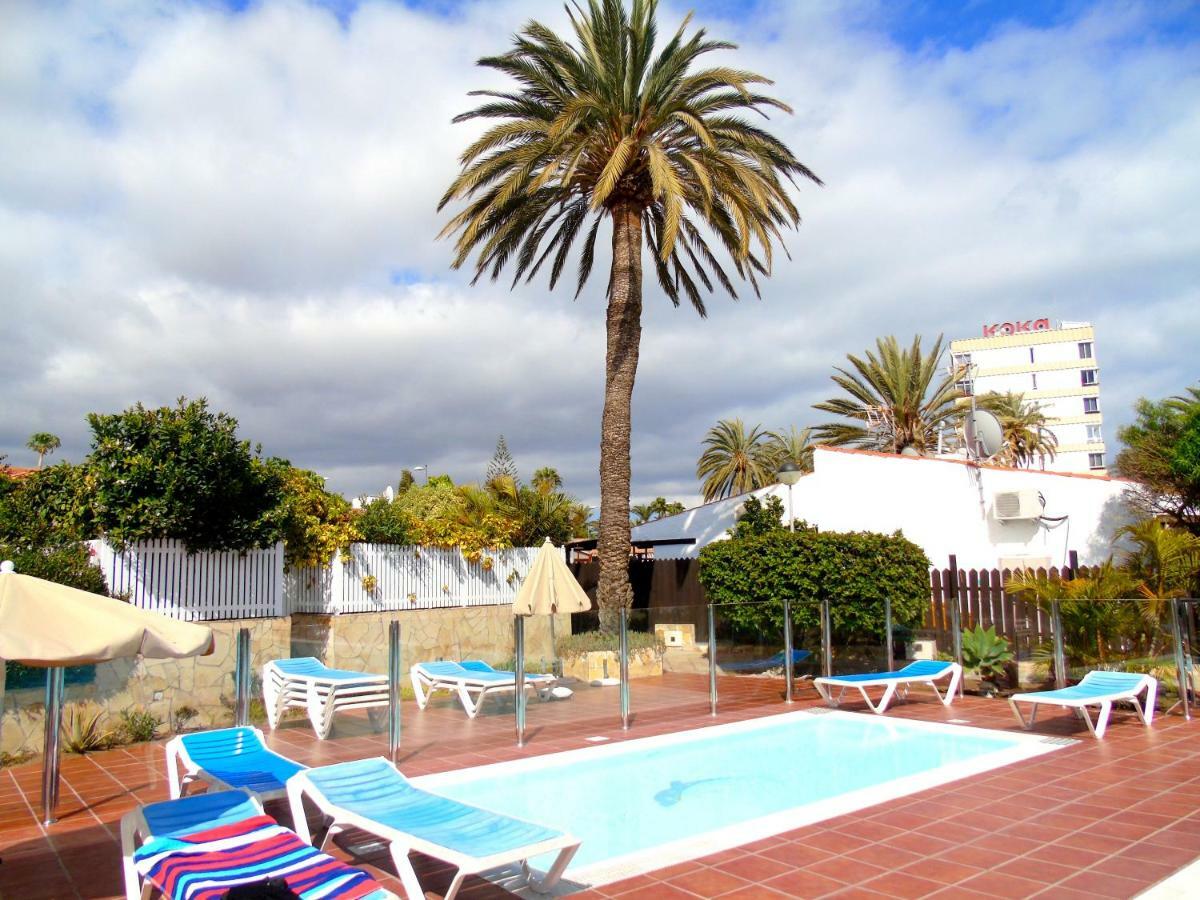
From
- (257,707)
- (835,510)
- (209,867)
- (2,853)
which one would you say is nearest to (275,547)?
(257,707)

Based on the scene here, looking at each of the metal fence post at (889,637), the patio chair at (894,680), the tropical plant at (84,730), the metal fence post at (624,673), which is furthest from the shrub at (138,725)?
the metal fence post at (889,637)

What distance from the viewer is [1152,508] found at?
19.9 meters

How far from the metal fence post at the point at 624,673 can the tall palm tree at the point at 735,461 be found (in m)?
31.8

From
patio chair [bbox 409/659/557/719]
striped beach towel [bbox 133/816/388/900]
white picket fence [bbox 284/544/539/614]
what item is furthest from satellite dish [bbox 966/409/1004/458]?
striped beach towel [bbox 133/816/388/900]

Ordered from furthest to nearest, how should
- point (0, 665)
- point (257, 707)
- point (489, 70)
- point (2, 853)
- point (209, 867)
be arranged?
point (489, 70) < point (257, 707) < point (2, 853) < point (0, 665) < point (209, 867)

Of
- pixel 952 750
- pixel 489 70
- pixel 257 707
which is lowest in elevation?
pixel 952 750

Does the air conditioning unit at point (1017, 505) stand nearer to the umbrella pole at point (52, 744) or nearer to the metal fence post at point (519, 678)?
the metal fence post at point (519, 678)

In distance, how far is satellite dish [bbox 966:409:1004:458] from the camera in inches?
739

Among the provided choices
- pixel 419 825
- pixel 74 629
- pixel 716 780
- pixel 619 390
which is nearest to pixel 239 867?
pixel 419 825

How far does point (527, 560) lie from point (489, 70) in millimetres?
11322

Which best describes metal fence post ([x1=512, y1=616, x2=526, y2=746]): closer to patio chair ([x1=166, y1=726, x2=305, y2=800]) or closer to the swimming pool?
the swimming pool

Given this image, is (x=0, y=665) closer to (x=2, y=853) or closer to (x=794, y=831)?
(x=2, y=853)

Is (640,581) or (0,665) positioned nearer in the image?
(0,665)

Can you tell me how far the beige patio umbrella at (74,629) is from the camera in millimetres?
4500
